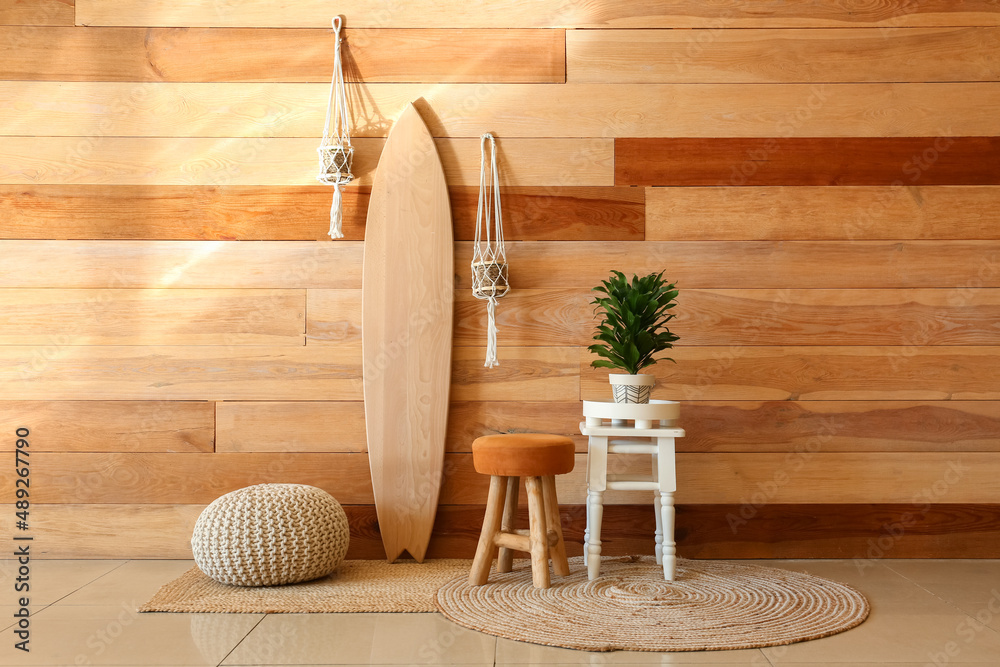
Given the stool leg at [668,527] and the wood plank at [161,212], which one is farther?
the wood plank at [161,212]

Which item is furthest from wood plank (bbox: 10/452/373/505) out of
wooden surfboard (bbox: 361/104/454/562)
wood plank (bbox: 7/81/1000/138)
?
wood plank (bbox: 7/81/1000/138)

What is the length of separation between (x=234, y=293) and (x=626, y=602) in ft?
4.75

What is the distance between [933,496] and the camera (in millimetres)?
2412

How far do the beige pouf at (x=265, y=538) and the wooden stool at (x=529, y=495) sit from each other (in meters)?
0.42

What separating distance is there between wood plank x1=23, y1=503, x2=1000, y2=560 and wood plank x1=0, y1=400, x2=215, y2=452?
182mm

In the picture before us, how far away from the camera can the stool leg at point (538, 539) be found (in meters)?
2.02

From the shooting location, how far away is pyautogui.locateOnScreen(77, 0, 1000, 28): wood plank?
245cm

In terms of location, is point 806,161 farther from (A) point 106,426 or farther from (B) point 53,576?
(B) point 53,576

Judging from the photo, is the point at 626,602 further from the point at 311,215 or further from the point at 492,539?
the point at 311,215

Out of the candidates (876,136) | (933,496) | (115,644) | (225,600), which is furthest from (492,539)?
(876,136)

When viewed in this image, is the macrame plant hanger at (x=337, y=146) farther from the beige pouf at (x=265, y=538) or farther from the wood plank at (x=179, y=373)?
the beige pouf at (x=265, y=538)

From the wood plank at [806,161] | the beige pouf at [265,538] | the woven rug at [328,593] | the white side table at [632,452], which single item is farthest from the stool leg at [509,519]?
the wood plank at [806,161]

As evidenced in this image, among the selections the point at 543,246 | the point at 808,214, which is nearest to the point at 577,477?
the point at 543,246

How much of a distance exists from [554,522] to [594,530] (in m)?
0.12
